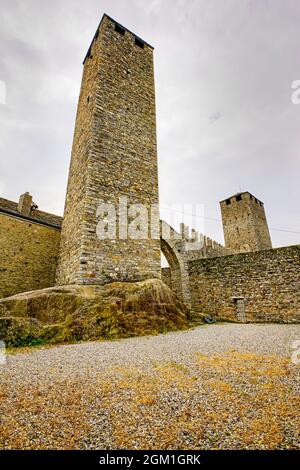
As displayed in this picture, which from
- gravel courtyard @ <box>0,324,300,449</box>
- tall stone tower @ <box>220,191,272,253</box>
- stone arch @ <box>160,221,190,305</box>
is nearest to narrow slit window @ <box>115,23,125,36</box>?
stone arch @ <box>160,221,190,305</box>

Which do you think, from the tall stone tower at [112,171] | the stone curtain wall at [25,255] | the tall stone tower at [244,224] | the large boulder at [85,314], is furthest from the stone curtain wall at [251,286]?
the tall stone tower at [244,224]

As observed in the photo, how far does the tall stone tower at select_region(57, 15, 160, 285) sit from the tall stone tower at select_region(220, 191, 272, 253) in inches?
696

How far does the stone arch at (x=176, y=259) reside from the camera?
12.5 metres

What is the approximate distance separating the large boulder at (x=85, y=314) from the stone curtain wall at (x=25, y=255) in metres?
3.85

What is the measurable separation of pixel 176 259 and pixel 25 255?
7.64 metres

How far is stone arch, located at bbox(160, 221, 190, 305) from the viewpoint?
491 inches

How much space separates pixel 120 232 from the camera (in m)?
8.19

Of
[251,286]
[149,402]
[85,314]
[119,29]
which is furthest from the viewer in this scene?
[119,29]

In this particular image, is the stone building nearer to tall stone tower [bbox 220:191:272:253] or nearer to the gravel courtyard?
the gravel courtyard

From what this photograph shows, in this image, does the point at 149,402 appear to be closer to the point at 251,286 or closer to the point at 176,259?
the point at 251,286

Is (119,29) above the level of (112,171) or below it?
above

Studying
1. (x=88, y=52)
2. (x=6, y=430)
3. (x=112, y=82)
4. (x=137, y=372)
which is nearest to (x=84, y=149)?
(x=112, y=82)

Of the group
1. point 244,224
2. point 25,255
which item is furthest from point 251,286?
point 244,224
